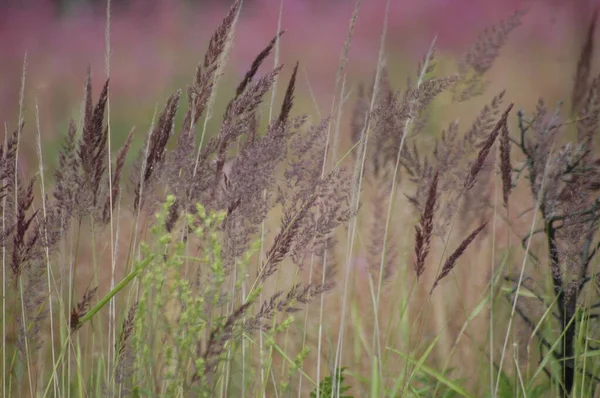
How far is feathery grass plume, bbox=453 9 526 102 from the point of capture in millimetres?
1514

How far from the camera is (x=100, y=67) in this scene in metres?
2.55

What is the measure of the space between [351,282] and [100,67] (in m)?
1.31

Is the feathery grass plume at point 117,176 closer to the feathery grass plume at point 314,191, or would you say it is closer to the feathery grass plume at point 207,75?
the feathery grass plume at point 207,75

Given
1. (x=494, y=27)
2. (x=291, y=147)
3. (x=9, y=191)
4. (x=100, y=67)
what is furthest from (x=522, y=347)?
(x=100, y=67)

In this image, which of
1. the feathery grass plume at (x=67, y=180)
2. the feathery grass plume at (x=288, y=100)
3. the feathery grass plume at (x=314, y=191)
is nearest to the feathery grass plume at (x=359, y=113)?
the feathery grass plume at (x=314, y=191)

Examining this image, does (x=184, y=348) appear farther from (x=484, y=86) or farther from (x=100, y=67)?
(x=100, y=67)

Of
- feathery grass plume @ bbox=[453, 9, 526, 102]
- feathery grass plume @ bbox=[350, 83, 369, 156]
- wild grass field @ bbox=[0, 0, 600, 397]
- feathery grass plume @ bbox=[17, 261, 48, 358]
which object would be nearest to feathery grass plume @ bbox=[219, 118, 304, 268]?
wild grass field @ bbox=[0, 0, 600, 397]

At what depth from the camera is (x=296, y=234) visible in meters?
0.88

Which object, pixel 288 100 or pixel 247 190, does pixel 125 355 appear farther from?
pixel 288 100

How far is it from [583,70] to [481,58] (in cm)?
20

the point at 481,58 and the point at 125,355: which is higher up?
the point at 481,58

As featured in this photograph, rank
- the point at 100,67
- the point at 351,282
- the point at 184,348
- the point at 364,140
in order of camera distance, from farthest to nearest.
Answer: the point at 100,67
the point at 351,282
the point at 364,140
the point at 184,348

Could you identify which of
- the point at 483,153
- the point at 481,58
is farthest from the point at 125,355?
the point at 481,58

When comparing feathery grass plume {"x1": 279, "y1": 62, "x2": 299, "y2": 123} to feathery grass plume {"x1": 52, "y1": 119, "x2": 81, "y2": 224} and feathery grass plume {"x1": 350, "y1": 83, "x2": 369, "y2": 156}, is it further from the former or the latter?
feathery grass plume {"x1": 350, "y1": 83, "x2": 369, "y2": 156}
